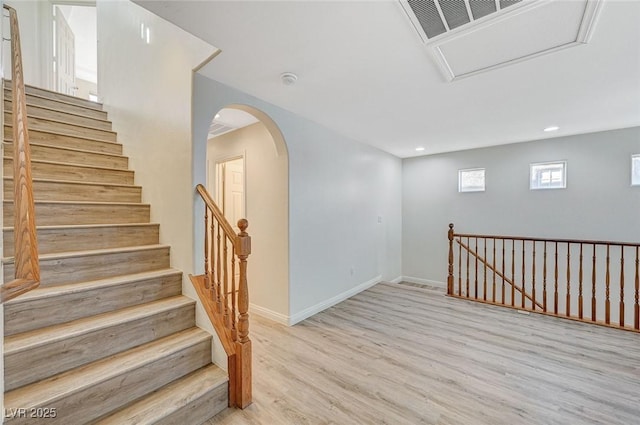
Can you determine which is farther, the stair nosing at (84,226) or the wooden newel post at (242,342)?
the stair nosing at (84,226)

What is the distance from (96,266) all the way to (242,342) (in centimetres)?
121

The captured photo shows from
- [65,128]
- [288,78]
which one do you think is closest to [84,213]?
[65,128]

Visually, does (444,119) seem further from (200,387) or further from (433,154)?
(200,387)

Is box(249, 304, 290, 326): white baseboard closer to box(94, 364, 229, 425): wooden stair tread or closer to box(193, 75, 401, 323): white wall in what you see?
box(193, 75, 401, 323): white wall

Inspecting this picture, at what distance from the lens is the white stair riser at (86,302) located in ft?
4.99

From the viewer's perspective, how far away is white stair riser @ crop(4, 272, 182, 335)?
4.99 feet

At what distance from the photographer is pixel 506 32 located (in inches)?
68.1

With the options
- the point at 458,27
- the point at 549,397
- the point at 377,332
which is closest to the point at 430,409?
the point at 549,397

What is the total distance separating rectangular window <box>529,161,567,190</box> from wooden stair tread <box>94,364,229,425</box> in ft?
16.8

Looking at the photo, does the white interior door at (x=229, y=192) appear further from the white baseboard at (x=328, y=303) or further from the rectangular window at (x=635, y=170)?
the rectangular window at (x=635, y=170)

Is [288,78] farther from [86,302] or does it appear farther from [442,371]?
[442,371]

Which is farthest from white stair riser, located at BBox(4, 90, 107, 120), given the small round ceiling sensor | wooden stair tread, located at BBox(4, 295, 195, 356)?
the small round ceiling sensor

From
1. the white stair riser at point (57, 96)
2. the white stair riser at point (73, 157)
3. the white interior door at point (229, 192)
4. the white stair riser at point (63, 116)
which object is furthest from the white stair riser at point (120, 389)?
the white stair riser at point (57, 96)

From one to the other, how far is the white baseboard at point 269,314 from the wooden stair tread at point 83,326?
1274 mm
